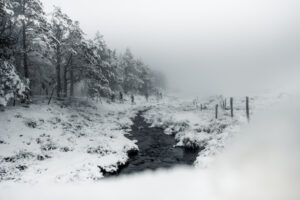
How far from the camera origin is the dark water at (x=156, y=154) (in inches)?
604

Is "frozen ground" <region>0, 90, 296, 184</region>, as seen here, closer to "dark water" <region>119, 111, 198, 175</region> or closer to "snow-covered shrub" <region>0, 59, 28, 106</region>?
"dark water" <region>119, 111, 198, 175</region>

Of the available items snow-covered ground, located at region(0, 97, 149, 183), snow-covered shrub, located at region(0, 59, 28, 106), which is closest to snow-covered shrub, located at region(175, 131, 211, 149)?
snow-covered ground, located at region(0, 97, 149, 183)

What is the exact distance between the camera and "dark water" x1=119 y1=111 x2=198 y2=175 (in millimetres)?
15336

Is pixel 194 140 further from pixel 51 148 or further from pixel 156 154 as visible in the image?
pixel 51 148

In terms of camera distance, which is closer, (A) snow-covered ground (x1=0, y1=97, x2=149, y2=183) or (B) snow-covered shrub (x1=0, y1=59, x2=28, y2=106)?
(A) snow-covered ground (x1=0, y1=97, x2=149, y2=183)

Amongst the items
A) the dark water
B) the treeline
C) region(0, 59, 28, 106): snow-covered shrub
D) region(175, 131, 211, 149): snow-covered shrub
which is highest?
the treeline

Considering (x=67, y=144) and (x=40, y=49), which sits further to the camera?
(x=40, y=49)

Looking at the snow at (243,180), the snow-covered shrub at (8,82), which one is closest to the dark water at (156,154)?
the snow at (243,180)

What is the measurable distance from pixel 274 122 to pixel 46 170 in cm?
1085

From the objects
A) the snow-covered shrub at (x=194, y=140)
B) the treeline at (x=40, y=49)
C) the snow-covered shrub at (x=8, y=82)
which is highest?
the treeline at (x=40, y=49)

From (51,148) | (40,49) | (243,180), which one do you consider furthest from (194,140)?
(40,49)

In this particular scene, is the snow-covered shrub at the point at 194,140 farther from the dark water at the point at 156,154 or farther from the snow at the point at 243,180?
the snow at the point at 243,180

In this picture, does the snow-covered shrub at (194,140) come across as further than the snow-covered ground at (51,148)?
Yes

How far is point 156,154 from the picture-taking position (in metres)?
18.1
